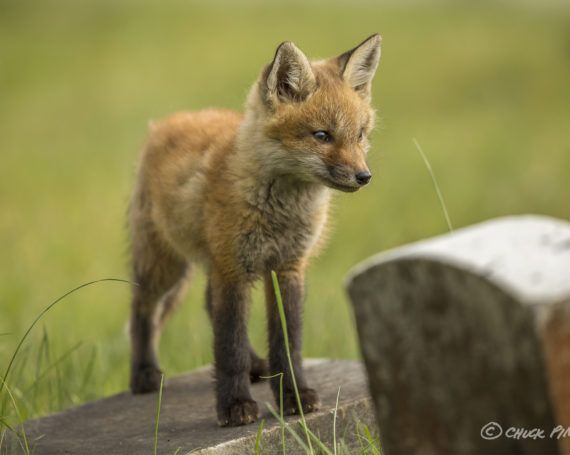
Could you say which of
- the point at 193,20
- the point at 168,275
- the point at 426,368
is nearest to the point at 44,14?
Result: the point at 193,20

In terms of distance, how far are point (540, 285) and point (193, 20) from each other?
23.3m

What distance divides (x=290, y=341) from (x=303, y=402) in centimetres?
32

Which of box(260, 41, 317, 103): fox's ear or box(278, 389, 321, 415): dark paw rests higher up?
box(260, 41, 317, 103): fox's ear

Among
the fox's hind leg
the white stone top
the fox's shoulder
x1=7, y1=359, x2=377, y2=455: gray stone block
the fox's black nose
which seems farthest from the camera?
the fox's hind leg

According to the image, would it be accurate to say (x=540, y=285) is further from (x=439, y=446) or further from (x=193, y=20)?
(x=193, y=20)

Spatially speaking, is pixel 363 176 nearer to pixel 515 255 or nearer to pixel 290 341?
pixel 290 341

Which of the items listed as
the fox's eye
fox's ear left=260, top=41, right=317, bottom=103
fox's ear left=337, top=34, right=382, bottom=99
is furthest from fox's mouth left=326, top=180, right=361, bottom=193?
fox's ear left=337, top=34, right=382, bottom=99

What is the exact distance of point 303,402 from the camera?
12.8 feet

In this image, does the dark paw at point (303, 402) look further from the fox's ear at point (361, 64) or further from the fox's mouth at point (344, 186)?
the fox's ear at point (361, 64)

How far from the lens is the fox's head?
385 centimetres

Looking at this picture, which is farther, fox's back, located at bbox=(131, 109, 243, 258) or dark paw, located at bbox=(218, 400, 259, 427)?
fox's back, located at bbox=(131, 109, 243, 258)

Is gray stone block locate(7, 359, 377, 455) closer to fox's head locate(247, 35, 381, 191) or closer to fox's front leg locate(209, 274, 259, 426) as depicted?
fox's front leg locate(209, 274, 259, 426)

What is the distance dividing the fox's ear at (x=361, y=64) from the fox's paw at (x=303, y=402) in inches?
65.5

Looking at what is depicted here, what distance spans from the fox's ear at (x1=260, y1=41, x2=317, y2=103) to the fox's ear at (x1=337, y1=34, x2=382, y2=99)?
291 millimetres
